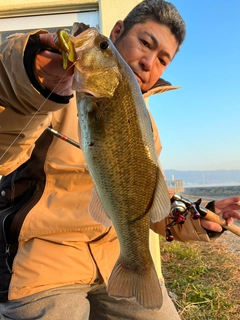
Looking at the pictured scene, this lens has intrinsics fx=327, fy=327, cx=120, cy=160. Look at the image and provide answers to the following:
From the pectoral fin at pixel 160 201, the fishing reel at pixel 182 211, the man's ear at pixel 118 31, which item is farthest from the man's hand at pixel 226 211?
the man's ear at pixel 118 31

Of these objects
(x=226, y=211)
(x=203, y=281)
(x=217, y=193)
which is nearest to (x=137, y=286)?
(x=226, y=211)

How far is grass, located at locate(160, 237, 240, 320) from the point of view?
395 centimetres

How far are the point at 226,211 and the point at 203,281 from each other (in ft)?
7.22

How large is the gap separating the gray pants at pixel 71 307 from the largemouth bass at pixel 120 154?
0.59m

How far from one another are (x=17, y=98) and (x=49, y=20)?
368 cm

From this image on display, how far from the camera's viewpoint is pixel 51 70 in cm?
156

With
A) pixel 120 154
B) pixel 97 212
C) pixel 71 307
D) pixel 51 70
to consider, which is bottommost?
pixel 71 307

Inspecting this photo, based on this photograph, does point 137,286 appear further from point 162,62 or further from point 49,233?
point 162,62

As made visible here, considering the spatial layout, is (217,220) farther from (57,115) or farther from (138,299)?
(57,115)

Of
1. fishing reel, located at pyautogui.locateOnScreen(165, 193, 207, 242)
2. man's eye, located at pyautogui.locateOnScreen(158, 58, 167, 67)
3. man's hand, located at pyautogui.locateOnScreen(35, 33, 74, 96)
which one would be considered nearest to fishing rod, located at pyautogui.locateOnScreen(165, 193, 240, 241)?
fishing reel, located at pyautogui.locateOnScreen(165, 193, 207, 242)

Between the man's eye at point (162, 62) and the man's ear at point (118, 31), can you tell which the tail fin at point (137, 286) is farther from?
the man's ear at point (118, 31)

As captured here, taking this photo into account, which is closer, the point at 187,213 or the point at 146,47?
the point at 187,213

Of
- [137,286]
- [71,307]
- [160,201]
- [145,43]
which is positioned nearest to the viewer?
[160,201]

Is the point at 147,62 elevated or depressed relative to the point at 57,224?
elevated
